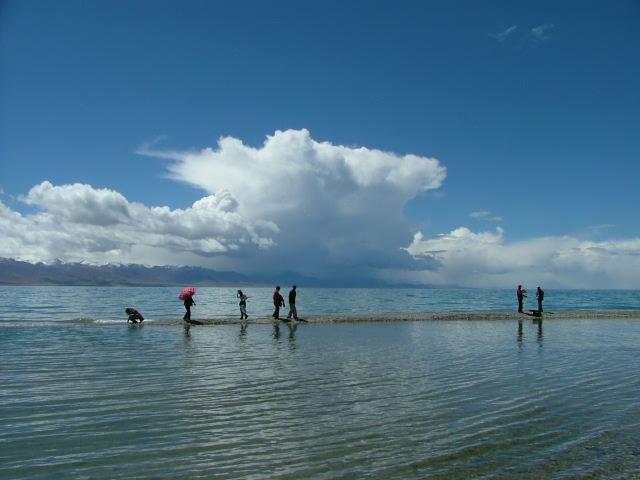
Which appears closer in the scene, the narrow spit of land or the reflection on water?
the reflection on water

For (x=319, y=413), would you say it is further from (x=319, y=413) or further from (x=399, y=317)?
(x=399, y=317)

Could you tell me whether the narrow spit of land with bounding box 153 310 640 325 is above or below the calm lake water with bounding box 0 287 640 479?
above

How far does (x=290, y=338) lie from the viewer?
28.6 metres

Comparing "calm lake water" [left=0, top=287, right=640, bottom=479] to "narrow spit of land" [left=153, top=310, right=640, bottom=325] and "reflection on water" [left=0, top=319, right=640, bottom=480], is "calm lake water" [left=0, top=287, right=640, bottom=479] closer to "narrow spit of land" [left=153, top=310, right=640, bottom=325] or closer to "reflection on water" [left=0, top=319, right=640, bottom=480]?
"reflection on water" [left=0, top=319, right=640, bottom=480]

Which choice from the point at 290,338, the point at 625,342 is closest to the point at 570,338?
the point at 625,342

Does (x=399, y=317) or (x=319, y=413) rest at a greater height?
(x=399, y=317)

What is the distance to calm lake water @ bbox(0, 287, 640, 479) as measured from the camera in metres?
8.43

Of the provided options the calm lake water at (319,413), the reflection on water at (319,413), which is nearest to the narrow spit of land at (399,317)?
the reflection on water at (319,413)

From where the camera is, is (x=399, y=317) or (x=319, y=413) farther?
(x=399, y=317)

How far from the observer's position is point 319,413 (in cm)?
1163

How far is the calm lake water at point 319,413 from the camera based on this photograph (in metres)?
8.43

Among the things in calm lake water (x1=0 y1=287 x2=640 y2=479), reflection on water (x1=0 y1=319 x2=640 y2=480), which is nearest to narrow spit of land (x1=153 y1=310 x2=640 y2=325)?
reflection on water (x1=0 y1=319 x2=640 y2=480)

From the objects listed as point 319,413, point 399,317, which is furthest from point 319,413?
point 399,317

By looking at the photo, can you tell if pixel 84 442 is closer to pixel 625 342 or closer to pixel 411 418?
pixel 411 418
